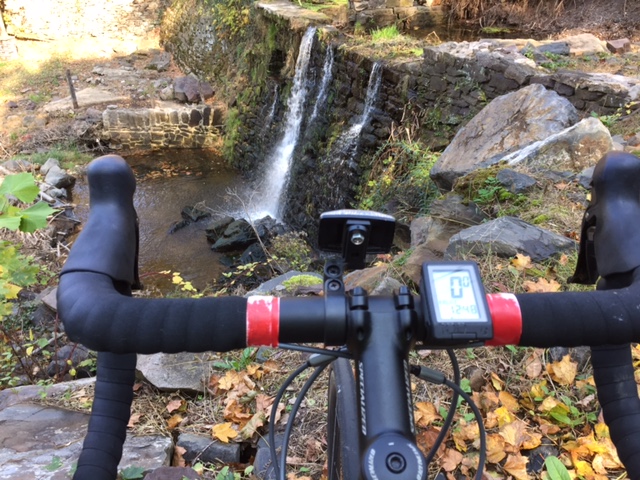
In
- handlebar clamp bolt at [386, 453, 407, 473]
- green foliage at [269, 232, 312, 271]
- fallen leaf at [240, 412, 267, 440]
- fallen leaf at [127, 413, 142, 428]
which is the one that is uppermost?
green foliage at [269, 232, 312, 271]

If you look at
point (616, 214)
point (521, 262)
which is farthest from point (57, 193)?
point (616, 214)

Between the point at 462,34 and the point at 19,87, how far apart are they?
10940 mm

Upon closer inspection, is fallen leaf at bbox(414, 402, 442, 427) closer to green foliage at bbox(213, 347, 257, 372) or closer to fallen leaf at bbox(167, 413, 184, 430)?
green foliage at bbox(213, 347, 257, 372)

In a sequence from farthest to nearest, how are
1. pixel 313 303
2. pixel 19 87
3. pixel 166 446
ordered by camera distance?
1. pixel 19 87
2. pixel 166 446
3. pixel 313 303

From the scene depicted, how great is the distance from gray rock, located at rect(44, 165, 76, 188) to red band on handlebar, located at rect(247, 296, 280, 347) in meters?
9.94

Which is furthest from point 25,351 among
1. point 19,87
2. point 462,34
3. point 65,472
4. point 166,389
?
point 19,87

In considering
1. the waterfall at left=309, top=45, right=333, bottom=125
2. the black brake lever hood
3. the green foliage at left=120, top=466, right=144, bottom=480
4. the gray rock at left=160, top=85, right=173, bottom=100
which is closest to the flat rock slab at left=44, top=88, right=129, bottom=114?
the gray rock at left=160, top=85, right=173, bottom=100

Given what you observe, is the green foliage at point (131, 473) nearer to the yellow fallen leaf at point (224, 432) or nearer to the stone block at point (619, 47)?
the yellow fallen leaf at point (224, 432)

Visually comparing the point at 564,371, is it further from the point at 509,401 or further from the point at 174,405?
the point at 174,405

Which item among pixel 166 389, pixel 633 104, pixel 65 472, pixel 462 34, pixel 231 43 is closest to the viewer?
pixel 65 472

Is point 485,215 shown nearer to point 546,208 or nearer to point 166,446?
point 546,208

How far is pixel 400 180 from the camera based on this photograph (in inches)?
248

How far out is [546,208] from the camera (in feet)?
11.4

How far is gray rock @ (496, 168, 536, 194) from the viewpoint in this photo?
3713 millimetres
